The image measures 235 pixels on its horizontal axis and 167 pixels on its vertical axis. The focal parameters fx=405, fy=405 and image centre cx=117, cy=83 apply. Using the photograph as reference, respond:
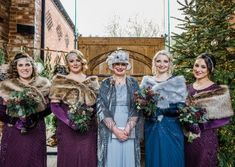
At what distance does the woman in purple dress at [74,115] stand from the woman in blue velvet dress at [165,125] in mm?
589

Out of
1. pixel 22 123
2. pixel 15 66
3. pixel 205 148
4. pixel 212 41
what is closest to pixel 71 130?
pixel 22 123

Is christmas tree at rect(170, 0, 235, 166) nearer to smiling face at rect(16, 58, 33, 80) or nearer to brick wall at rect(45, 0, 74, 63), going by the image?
smiling face at rect(16, 58, 33, 80)

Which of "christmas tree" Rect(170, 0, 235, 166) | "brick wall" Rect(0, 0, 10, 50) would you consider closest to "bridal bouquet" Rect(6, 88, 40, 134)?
"christmas tree" Rect(170, 0, 235, 166)

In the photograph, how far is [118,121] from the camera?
4117 mm

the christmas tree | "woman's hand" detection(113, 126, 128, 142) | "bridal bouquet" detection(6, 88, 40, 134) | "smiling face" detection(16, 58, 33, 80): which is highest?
the christmas tree

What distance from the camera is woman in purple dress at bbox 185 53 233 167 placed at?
4.39 m

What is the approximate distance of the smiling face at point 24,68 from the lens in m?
4.30

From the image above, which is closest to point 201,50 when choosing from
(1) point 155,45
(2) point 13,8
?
(1) point 155,45

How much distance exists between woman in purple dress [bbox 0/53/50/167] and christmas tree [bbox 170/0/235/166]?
6.94 feet

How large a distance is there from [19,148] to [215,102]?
2.16 m

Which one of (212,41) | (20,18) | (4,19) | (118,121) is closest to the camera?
(118,121)

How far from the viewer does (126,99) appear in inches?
164

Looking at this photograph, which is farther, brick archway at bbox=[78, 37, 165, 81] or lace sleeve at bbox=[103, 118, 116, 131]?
brick archway at bbox=[78, 37, 165, 81]

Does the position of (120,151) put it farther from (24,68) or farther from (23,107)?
(24,68)
